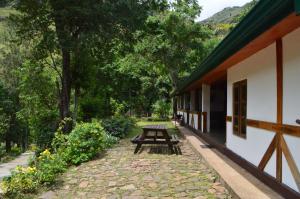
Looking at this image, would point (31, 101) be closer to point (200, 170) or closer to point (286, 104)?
point (200, 170)

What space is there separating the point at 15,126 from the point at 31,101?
1858 centimetres

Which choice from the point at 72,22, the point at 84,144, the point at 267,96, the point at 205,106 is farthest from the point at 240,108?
the point at 72,22

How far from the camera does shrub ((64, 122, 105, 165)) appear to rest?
9008 millimetres

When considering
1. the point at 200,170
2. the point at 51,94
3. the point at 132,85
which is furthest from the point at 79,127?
the point at 132,85

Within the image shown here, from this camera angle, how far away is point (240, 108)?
8273 millimetres

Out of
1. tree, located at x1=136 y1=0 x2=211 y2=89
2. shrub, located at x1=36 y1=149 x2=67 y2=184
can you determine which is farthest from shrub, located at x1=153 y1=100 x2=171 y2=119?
shrub, located at x1=36 y1=149 x2=67 y2=184

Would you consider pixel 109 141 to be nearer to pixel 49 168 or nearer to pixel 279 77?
pixel 49 168

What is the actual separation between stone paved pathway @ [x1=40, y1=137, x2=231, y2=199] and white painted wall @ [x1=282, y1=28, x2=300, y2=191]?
131 cm

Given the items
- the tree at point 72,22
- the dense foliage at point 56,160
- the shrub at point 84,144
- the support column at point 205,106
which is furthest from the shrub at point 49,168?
the tree at point 72,22

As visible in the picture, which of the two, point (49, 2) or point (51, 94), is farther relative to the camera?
point (51, 94)

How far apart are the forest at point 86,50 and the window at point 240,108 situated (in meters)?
3.79

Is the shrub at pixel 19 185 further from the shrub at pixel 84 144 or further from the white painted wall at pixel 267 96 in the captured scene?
the white painted wall at pixel 267 96

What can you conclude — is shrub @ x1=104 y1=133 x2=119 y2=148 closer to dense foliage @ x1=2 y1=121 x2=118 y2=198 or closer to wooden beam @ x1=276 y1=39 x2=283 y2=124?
dense foliage @ x1=2 y1=121 x2=118 y2=198

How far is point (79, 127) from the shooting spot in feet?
33.0
